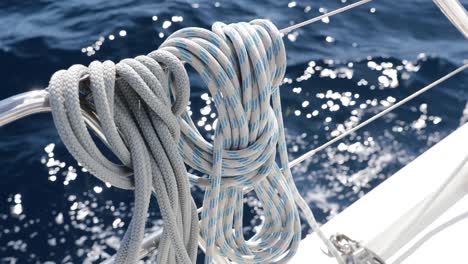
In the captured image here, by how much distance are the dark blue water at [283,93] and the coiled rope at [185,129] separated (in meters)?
1.28

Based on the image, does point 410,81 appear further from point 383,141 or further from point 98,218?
point 98,218

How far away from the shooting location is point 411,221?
1309 millimetres

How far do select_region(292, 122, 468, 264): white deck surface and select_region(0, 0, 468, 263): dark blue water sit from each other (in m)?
0.87

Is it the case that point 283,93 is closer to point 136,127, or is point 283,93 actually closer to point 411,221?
point 411,221

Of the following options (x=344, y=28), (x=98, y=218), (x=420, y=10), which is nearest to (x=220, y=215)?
(x=98, y=218)

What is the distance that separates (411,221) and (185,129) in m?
0.69

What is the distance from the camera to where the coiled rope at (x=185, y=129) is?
28.2 inches

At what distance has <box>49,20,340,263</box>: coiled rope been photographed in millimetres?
717

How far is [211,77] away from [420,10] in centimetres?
320

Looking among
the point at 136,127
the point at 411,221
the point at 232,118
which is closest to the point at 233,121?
the point at 232,118

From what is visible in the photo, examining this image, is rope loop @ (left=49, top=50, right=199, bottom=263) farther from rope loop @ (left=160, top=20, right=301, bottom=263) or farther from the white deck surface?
the white deck surface

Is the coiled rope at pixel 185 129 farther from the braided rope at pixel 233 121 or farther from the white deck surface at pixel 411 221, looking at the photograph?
the white deck surface at pixel 411 221

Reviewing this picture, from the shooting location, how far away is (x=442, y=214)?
4.49 ft

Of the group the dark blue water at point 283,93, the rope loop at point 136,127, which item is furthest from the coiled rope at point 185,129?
the dark blue water at point 283,93
